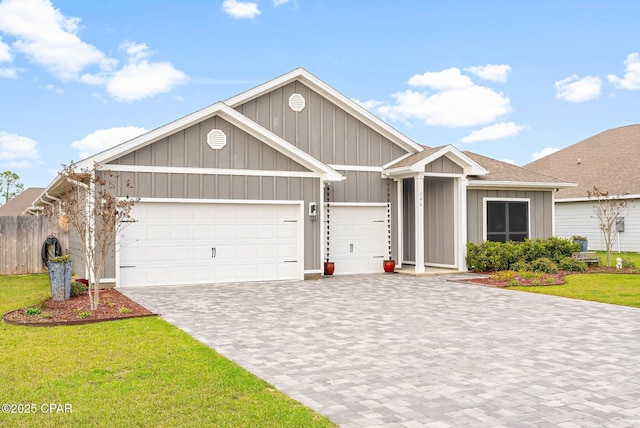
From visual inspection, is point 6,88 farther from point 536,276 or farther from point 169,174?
point 536,276

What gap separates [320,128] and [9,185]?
185ft

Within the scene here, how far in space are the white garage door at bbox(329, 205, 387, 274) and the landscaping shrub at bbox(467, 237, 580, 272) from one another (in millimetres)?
2839

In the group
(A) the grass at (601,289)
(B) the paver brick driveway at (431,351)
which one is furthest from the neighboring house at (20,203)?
(A) the grass at (601,289)

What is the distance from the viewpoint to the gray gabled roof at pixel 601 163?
2800 centimetres

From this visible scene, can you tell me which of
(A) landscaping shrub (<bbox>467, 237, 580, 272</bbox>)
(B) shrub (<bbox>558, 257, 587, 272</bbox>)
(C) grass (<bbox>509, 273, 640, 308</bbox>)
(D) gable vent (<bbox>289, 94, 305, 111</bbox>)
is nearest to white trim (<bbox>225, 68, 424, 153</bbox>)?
(D) gable vent (<bbox>289, 94, 305, 111</bbox>)

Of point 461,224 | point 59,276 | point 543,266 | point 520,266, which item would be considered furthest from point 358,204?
point 59,276

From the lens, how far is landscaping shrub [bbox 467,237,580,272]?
17984 mm

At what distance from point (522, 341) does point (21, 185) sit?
66.4 metres

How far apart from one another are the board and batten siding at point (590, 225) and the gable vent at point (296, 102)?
53.7 ft

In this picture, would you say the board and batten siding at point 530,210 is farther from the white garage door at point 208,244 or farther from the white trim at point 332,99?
the white garage door at point 208,244

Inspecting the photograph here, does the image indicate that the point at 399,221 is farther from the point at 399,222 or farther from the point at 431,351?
the point at 431,351

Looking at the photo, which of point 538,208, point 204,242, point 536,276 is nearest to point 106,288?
point 204,242

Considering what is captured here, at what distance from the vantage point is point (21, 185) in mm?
64000

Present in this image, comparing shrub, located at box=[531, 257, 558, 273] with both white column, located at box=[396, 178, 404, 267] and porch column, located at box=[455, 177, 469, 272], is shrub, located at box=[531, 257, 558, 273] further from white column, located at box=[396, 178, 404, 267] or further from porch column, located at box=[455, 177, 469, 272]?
white column, located at box=[396, 178, 404, 267]
